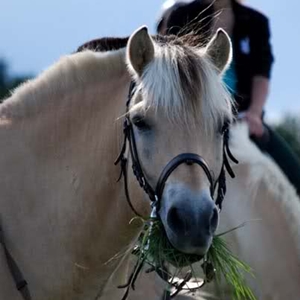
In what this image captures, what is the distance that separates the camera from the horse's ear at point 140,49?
502 cm

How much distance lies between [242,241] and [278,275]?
385 mm

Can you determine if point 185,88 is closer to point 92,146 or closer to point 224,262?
point 92,146

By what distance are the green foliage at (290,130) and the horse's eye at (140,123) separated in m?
13.0

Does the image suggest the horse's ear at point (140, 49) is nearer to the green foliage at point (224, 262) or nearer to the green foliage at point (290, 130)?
the green foliage at point (224, 262)

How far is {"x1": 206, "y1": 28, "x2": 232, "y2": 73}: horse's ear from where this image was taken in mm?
5238

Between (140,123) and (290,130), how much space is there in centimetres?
2043

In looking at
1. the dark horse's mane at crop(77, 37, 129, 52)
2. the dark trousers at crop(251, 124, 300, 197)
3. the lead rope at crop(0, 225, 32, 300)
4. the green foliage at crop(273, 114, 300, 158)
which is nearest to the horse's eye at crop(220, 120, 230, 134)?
the dark horse's mane at crop(77, 37, 129, 52)

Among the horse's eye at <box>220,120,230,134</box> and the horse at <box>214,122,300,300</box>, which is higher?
the horse's eye at <box>220,120,230,134</box>

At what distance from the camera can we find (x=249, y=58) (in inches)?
279

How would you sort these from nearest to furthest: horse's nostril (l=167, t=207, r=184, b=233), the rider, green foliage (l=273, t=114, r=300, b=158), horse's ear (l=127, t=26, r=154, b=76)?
horse's nostril (l=167, t=207, r=184, b=233)
horse's ear (l=127, t=26, r=154, b=76)
the rider
green foliage (l=273, t=114, r=300, b=158)

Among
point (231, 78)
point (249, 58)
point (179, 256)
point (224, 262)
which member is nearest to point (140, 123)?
point (179, 256)

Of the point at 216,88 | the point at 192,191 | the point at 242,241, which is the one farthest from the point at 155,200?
the point at 242,241

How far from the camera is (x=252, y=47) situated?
23.3 ft

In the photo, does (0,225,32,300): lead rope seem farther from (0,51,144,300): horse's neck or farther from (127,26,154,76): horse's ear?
(127,26,154,76): horse's ear
